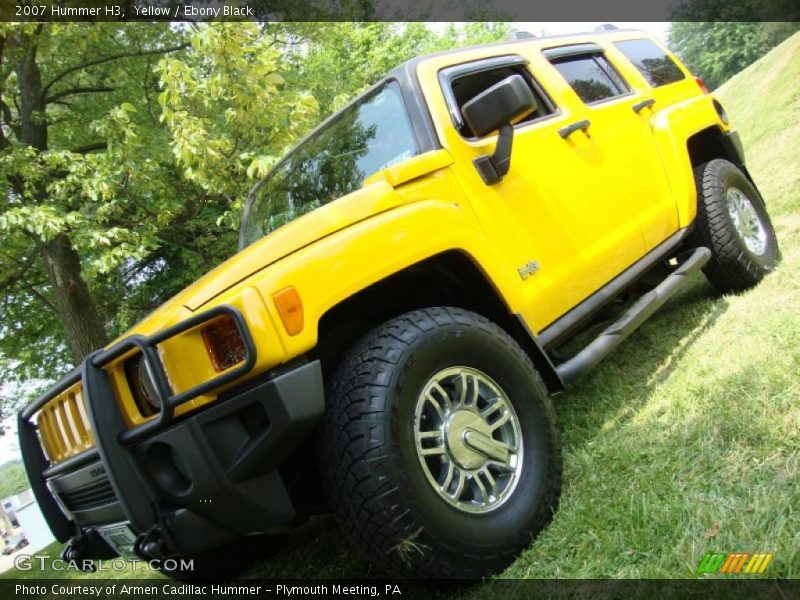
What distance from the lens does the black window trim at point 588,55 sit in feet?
11.9

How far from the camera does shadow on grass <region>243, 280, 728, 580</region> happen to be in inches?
114

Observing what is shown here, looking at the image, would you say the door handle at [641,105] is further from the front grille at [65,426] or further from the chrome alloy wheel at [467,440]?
the front grille at [65,426]

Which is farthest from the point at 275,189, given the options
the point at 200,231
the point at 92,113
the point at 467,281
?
the point at 92,113

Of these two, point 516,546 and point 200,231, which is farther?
point 200,231

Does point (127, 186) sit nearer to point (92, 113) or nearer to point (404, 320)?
point (92, 113)

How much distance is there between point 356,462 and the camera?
1.89m

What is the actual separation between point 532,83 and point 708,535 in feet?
8.15

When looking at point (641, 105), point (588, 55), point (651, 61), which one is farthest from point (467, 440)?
point (651, 61)

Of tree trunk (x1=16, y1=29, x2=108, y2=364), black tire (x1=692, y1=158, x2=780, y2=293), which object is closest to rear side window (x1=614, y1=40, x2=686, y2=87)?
black tire (x1=692, y1=158, x2=780, y2=293)

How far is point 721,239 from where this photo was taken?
4004mm

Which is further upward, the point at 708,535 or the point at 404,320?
the point at 404,320

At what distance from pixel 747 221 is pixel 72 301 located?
8.24 metres

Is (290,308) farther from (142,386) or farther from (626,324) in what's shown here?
(626,324)

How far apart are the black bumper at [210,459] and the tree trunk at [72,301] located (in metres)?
7.23
